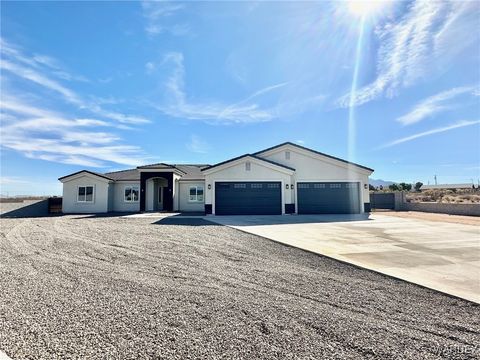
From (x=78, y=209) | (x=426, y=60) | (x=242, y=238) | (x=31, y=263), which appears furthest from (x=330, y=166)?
(x=78, y=209)

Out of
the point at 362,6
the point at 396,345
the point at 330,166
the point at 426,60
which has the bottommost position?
the point at 396,345

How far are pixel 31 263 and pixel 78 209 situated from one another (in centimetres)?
2012

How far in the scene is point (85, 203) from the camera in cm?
2456

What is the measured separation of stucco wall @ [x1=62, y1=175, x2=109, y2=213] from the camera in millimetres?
24484

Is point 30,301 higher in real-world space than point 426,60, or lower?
lower

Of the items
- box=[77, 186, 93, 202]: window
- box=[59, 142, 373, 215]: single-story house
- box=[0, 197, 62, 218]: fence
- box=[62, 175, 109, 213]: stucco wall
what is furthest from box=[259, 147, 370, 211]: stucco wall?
box=[0, 197, 62, 218]: fence

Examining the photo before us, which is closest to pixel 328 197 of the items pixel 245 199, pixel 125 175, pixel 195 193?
pixel 245 199

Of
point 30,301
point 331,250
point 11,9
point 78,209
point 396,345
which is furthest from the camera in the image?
point 78,209

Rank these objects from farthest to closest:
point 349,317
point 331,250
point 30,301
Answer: point 331,250, point 30,301, point 349,317

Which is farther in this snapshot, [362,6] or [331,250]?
[362,6]

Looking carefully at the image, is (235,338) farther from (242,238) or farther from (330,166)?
(330,166)

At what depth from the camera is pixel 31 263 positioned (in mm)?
6777

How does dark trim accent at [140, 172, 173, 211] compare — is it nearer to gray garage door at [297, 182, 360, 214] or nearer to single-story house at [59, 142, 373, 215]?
single-story house at [59, 142, 373, 215]

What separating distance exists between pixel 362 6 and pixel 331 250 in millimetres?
10331
